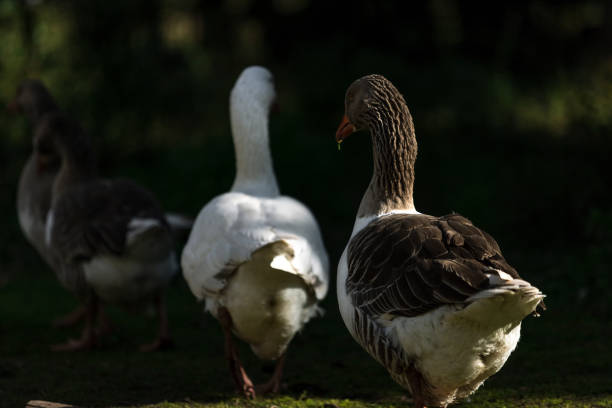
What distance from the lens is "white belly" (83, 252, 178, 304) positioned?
6055mm

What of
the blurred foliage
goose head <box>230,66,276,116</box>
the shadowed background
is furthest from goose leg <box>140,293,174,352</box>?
the blurred foliage

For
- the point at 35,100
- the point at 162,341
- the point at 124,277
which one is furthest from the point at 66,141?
the point at 162,341

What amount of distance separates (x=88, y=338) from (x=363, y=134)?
592cm

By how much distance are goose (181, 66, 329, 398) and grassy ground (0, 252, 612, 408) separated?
0.39 metres

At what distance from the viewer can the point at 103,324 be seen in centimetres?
670

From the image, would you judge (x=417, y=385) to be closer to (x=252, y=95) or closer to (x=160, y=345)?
(x=252, y=95)

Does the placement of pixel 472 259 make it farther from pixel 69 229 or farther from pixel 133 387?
pixel 69 229

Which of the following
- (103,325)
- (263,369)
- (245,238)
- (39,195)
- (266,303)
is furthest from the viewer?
(39,195)

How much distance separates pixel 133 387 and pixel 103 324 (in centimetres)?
174

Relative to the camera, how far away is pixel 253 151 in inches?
204

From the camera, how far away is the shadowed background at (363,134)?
26.7 ft

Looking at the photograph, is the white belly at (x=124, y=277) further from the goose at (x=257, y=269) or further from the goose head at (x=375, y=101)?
the goose head at (x=375, y=101)

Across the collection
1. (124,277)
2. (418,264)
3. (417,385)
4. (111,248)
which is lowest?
(124,277)

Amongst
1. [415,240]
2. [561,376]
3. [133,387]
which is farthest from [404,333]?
[133,387]
